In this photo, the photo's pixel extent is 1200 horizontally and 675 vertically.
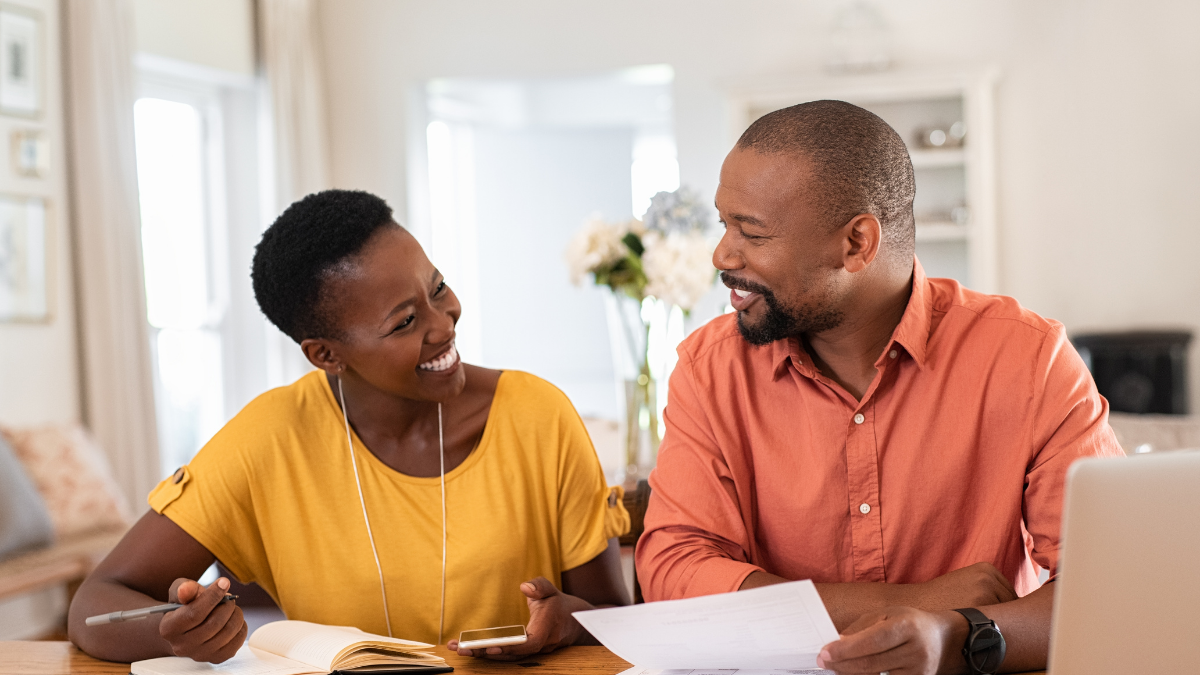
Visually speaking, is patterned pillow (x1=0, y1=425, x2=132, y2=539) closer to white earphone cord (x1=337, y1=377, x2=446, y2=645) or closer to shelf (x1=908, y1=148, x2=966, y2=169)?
white earphone cord (x1=337, y1=377, x2=446, y2=645)

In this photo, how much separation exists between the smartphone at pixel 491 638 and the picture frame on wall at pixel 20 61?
3.49 m

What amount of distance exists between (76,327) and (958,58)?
14.0 feet

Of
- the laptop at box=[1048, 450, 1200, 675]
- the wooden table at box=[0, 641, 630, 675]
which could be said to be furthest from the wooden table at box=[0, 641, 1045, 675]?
the laptop at box=[1048, 450, 1200, 675]

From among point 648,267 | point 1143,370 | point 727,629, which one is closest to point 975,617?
point 727,629

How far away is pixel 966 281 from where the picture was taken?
17.4 feet

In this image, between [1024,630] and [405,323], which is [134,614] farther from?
[1024,630]

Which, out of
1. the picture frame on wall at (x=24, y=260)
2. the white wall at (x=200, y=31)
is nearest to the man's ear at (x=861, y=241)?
the picture frame on wall at (x=24, y=260)

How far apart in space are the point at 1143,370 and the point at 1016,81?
157 centimetres

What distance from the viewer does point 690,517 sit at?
143 cm

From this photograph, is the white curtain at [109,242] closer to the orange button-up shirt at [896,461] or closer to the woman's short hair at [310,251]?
the woman's short hair at [310,251]

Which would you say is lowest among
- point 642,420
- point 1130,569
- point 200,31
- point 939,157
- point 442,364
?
point 642,420

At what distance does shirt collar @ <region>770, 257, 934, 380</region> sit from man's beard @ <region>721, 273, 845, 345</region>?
1.4 inches

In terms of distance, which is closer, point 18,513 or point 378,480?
point 378,480

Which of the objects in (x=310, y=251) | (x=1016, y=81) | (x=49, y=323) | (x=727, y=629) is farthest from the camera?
(x=1016, y=81)
